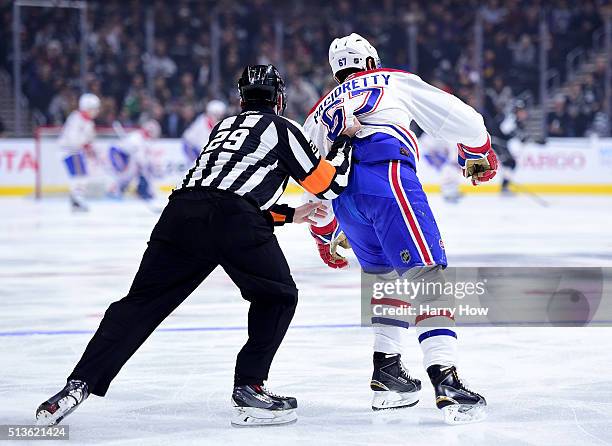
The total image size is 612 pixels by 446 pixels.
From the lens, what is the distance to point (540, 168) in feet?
59.3

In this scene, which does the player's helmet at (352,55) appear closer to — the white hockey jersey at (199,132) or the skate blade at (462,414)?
the skate blade at (462,414)

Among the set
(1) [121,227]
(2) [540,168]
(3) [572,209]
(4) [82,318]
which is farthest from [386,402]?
(2) [540,168]

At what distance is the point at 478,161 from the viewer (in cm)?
385

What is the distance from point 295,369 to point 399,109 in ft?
3.58

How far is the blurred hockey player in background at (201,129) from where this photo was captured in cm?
1595

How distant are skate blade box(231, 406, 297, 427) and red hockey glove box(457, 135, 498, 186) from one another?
1.08m

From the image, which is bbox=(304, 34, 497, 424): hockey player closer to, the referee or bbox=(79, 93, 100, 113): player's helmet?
the referee

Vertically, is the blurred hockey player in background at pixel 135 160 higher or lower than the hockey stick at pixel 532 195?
higher

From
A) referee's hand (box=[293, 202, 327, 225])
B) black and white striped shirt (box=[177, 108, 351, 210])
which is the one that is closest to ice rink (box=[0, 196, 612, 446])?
referee's hand (box=[293, 202, 327, 225])

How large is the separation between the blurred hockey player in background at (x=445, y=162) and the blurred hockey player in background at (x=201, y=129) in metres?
2.90

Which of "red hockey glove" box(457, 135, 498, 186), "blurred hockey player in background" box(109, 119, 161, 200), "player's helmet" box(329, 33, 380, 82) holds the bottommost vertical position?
"blurred hockey player in background" box(109, 119, 161, 200)

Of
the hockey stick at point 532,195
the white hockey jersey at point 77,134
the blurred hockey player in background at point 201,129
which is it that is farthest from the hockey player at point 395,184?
the white hockey jersey at point 77,134

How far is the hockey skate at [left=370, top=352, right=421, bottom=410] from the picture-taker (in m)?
3.58

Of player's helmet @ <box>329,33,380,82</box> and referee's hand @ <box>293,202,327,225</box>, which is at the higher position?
player's helmet @ <box>329,33,380,82</box>
